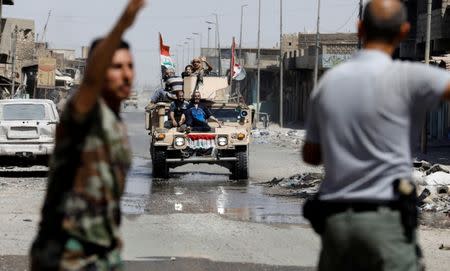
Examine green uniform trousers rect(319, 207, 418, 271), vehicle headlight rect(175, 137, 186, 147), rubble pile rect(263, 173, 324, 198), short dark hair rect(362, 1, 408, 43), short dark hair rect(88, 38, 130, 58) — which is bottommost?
rubble pile rect(263, 173, 324, 198)

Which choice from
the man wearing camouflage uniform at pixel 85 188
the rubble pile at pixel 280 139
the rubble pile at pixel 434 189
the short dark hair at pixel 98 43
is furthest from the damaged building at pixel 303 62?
the man wearing camouflage uniform at pixel 85 188

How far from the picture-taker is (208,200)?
1778 centimetres

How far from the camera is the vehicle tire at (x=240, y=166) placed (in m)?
22.5

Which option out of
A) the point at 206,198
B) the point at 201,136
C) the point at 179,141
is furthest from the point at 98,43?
the point at 201,136

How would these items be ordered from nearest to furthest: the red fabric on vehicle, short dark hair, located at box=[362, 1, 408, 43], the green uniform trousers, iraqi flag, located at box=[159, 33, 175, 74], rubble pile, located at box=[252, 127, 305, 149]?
the green uniform trousers
short dark hair, located at box=[362, 1, 408, 43]
the red fabric on vehicle
iraqi flag, located at box=[159, 33, 175, 74]
rubble pile, located at box=[252, 127, 305, 149]

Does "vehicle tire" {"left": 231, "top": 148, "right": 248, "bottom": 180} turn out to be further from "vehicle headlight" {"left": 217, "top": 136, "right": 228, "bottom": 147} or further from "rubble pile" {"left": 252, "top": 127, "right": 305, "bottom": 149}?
"rubble pile" {"left": 252, "top": 127, "right": 305, "bottom": 149}

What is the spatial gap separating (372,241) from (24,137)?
1853cm

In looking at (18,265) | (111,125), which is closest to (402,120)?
(111,125)

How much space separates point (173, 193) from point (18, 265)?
362 inches

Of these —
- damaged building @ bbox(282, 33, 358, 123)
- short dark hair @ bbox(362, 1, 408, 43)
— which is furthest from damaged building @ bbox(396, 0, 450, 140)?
short dark hair @ bbox(362, 1, 408, 43)

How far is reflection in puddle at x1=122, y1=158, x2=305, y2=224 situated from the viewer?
15508 mm

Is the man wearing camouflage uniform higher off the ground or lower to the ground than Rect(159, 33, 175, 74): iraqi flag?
higher

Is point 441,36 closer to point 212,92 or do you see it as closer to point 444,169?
point 212,92

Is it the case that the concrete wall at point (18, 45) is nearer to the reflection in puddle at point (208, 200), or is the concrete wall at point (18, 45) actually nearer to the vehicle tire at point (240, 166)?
the vehicle tire at point (240, 166)
